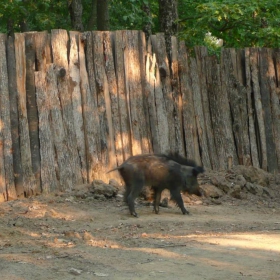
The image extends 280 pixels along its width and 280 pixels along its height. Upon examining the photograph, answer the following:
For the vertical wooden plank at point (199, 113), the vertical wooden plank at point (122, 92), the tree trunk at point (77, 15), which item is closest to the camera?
the vertical wooden plank at point (122, 92)

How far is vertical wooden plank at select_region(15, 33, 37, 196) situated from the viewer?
401 inches

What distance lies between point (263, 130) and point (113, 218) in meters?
4.19

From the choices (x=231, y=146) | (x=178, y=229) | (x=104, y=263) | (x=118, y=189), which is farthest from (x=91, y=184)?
(x=104, y=263)

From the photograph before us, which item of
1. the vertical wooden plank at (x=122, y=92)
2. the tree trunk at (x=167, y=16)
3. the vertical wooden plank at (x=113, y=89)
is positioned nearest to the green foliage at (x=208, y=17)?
the tree trunk at (x=167, y=16)

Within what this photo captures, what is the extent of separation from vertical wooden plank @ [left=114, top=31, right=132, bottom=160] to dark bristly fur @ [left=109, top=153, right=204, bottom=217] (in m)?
0.76

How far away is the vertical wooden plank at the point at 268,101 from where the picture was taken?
502 inches

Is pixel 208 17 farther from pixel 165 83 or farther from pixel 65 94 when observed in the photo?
pixel 65 94

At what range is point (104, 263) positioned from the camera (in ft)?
21.4

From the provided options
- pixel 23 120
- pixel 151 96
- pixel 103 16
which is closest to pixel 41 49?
pixel 23 120

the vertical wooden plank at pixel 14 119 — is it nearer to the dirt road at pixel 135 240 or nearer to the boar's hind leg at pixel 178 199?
the dirt road at pixel 135 240

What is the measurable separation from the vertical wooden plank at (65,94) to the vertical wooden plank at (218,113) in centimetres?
276

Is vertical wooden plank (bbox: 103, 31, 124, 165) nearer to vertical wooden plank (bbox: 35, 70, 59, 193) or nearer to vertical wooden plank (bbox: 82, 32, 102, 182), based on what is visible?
vertical wooden plank (bbox: 82, 32, 102, 182)

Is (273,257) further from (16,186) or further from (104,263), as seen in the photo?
(16,186)

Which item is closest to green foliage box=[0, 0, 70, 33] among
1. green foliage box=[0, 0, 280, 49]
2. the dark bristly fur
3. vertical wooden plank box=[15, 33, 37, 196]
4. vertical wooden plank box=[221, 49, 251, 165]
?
green foliage box=[0, 0, 280, 49]
